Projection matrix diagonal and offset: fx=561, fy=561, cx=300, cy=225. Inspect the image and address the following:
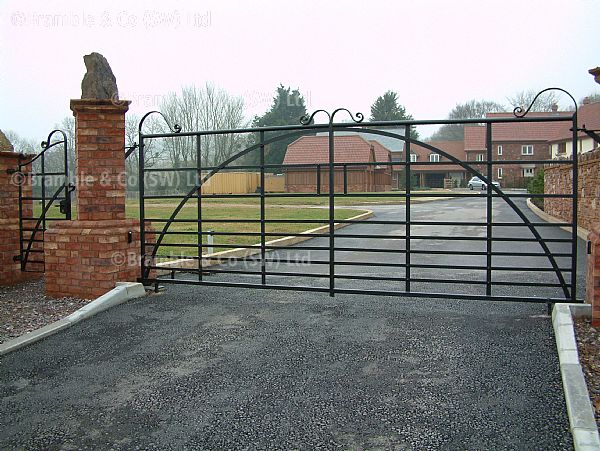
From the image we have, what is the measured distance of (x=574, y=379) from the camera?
13.4 ft

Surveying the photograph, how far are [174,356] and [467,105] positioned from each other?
66.1 m

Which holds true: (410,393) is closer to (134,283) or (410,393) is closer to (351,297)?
(351,297)

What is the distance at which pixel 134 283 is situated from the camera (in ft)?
24.5

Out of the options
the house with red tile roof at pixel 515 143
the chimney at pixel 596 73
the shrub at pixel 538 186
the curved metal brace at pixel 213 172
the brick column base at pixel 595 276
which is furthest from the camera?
the house with red tile roof at pixel 515 143

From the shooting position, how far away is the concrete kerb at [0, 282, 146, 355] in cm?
564

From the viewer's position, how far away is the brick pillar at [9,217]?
29.8ft

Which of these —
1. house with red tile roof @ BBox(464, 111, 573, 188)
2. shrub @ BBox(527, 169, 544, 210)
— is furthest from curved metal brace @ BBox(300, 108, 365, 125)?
house with red tile roof @ BBox(464, 111, 573, 188)

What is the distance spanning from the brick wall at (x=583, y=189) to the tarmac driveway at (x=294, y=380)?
7454mm

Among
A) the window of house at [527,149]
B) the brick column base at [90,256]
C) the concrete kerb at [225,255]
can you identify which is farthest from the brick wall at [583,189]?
the window of house at [527,149]

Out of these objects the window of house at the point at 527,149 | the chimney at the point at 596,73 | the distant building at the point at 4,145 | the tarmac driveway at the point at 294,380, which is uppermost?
the window of house at the point at 527,149

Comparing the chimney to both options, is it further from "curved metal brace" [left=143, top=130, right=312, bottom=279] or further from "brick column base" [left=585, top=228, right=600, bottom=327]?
"curved metal brace" [left=143, top=130, right=312, bottom=279]

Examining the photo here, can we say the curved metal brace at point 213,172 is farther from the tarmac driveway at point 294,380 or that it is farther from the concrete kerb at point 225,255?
the tarmac driveway at point 294,380

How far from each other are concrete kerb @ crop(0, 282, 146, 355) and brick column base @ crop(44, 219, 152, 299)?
254mm

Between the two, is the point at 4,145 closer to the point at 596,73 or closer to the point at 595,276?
the point at 596,73
